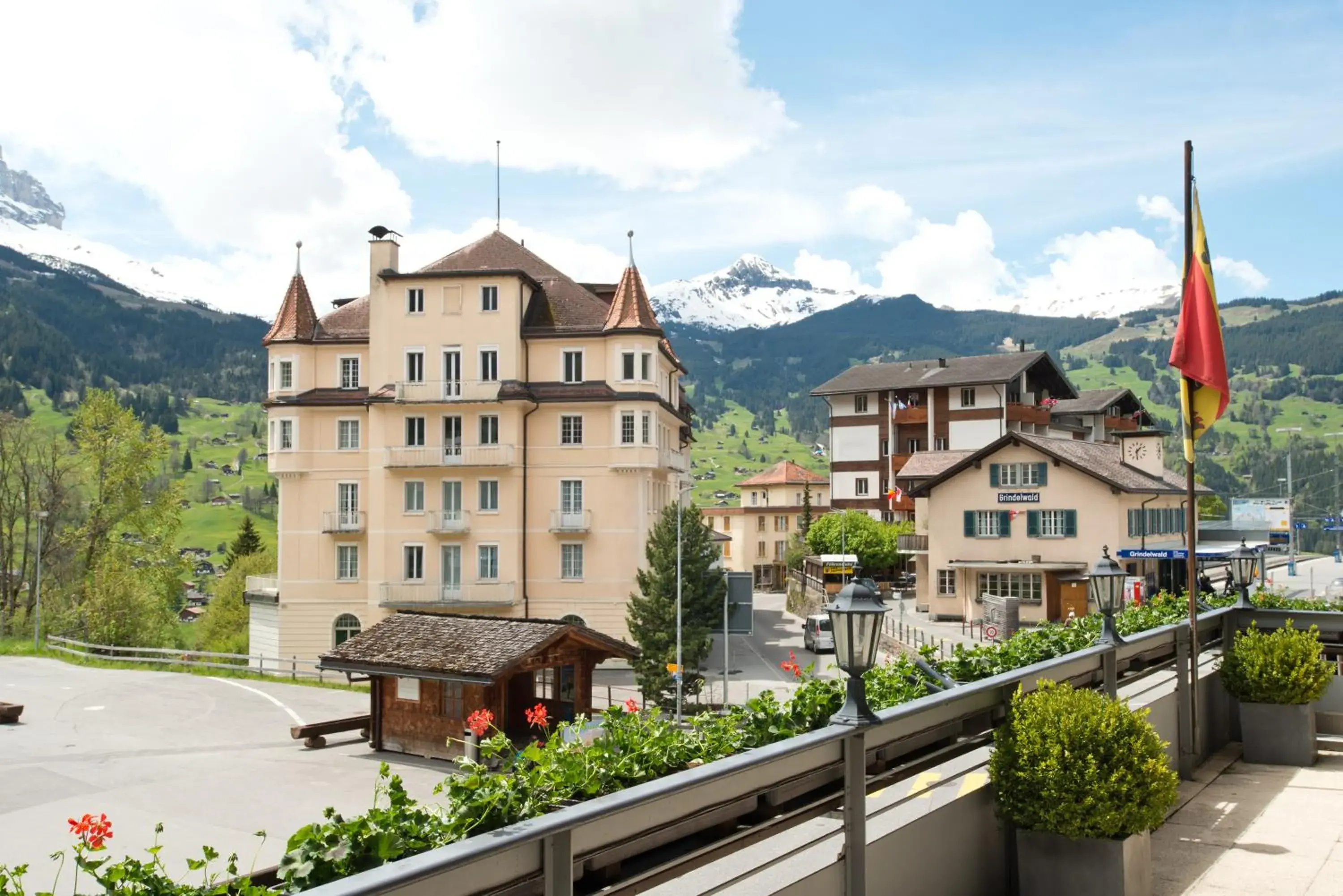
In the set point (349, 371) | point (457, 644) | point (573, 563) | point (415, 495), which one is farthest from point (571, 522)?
point (457, 644)

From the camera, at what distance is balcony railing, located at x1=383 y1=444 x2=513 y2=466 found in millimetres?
48562

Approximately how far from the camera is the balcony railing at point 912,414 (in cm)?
7931

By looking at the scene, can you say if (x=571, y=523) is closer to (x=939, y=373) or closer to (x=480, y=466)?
(x=480, y=466)

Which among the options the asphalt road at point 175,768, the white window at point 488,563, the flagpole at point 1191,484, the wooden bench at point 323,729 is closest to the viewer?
the flagpole at point 1191,484

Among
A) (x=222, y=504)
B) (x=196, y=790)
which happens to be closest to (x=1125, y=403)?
(x=196, y=790)

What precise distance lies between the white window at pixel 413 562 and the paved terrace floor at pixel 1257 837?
1649 inches

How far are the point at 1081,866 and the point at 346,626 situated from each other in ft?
156

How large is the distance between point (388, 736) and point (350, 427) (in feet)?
81.6

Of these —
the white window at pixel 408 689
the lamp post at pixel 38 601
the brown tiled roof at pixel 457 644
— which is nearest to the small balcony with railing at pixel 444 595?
the lamp post at pixel 38 601

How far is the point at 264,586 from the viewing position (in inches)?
2160

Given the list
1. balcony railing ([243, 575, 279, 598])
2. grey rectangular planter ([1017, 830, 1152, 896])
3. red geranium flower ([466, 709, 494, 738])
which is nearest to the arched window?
balcony railing ([243, 575, 279, 598])

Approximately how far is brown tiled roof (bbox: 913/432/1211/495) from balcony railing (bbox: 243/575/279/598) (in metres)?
31.1

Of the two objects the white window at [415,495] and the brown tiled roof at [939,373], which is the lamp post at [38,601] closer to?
the white window at [415,495]

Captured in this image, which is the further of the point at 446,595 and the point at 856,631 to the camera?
the point at 446,595
